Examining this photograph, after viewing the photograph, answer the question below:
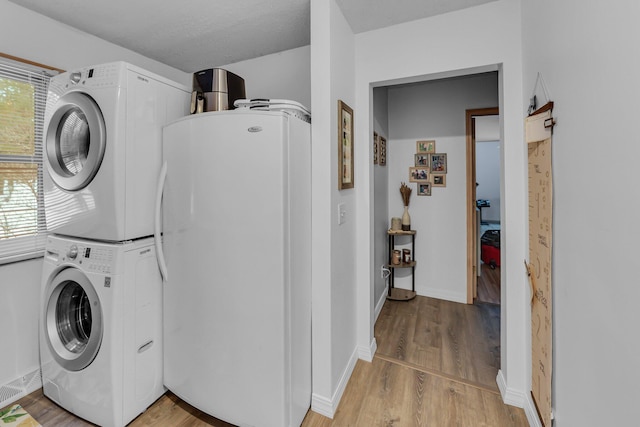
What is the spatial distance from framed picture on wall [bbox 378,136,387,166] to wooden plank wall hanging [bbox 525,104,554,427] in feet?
4.93

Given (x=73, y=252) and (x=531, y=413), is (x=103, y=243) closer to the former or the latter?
(x=73, y=252)

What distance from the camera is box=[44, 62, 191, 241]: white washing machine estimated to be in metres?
1.48

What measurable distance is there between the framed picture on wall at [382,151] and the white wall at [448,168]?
0.65 feet

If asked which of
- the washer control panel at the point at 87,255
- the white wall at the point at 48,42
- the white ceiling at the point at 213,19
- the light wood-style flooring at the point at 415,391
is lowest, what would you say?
the light wood-style flooring at the point at 415,391

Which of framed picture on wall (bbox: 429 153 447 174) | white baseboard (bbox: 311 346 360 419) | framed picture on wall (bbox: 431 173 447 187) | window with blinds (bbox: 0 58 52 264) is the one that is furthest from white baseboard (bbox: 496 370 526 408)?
window with blinds (bbox: 0 58 52 264)

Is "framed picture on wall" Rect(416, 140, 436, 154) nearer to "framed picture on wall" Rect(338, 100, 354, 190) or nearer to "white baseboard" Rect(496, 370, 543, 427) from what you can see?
"framed picture on wall" Rect(338, 100, 354, 190)

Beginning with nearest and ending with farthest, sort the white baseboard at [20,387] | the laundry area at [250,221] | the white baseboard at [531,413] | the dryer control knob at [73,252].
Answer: the laundry area at [250,221]
the white baseboard at [531,413]
the dryer control knob at [73,252]
the white baseboard at [20,387]

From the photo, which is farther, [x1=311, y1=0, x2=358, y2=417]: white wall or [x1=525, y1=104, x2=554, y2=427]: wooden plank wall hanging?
[x1=311, y1=0, x2=358, y2=417]: white wall

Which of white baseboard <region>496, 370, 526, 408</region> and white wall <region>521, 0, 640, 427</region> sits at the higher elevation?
white wall <region>521, 0, 640, 427</region>

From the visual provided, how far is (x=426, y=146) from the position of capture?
129 inches

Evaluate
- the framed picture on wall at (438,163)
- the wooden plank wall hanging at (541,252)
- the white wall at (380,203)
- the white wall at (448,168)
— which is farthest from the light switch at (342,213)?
the framed picture on wall at (438,163)

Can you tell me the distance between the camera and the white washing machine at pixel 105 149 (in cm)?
148

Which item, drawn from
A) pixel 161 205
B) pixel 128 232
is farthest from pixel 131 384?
pixel 161 205

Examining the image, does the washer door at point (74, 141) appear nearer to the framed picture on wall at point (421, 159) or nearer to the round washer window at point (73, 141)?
the round washer window at point (73, 141)
